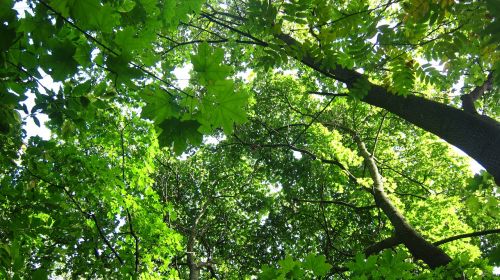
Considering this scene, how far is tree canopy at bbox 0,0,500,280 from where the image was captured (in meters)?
1.41

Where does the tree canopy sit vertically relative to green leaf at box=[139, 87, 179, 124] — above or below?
above

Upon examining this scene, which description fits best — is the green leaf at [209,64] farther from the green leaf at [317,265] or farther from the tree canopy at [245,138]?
the green leaf at [317,265]

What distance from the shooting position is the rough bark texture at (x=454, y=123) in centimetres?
296

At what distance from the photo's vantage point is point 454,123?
3.24m

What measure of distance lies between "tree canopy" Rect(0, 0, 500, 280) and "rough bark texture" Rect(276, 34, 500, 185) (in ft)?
0.04

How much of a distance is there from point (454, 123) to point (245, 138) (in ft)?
30.8

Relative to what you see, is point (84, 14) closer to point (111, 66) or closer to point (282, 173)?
point (111, 66)

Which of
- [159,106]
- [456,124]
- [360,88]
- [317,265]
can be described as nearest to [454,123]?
[456,124]

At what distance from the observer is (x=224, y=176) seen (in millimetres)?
14812

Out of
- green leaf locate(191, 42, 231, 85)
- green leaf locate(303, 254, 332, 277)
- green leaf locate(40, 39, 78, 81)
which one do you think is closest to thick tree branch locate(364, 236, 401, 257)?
green leaf locate(303, 254, 332, 277)

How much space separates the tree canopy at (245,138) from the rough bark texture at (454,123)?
0.04ft

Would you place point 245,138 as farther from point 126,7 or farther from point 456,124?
point 126,7

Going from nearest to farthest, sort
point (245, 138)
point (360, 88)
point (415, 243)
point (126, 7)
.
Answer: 1. point (126, 7)
2. point (360, 88)
3. point (415, 243)
4. point (245, 138)

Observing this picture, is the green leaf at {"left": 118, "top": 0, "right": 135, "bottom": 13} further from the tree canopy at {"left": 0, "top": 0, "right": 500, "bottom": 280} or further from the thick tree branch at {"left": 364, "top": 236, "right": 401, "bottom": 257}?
the thick tree branch at {"left": 364, "top": 236, "right": 401, "bottom": 257}
